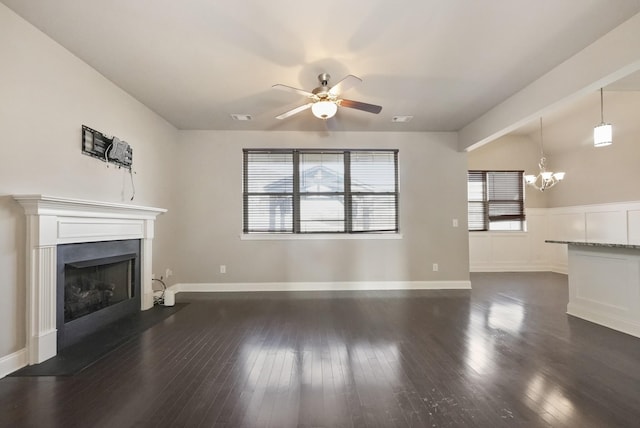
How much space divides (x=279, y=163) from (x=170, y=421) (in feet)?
13.3

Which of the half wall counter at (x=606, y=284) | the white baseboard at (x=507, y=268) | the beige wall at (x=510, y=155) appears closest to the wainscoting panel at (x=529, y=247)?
the white baseboard at (x=507, y=268)

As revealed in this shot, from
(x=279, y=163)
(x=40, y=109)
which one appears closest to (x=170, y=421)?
(x=40, y=109)

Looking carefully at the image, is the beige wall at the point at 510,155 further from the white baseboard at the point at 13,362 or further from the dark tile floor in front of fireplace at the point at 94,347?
the white baseboard at the point at 13,362

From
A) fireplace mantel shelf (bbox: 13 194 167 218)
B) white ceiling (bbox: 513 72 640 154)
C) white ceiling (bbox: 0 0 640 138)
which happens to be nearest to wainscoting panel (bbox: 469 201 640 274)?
white ceiling (bbox: 513 72 640 154)

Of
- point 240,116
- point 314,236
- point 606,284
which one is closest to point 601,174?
point 606,284

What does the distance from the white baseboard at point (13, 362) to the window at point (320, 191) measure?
3.07 meters

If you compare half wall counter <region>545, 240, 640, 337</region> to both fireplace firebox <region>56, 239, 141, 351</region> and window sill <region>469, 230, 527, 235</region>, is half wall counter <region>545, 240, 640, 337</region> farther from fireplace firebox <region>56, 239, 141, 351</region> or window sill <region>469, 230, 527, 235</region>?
fireplace firebox <region>56, 239, 141, 351</region>

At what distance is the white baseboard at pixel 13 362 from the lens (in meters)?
2.14

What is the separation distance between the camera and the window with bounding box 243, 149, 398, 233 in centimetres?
514

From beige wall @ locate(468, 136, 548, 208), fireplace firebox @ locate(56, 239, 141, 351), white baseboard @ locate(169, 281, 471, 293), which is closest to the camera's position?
fireplace firebox @ locate(56, 239, 141, 351)

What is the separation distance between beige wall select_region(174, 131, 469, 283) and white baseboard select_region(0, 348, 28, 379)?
259 centimetres

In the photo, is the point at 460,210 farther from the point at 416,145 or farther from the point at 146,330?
the point at 146,330

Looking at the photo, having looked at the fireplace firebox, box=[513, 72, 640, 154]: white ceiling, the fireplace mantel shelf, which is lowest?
the fireplace firebox

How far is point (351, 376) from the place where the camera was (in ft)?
7.04
